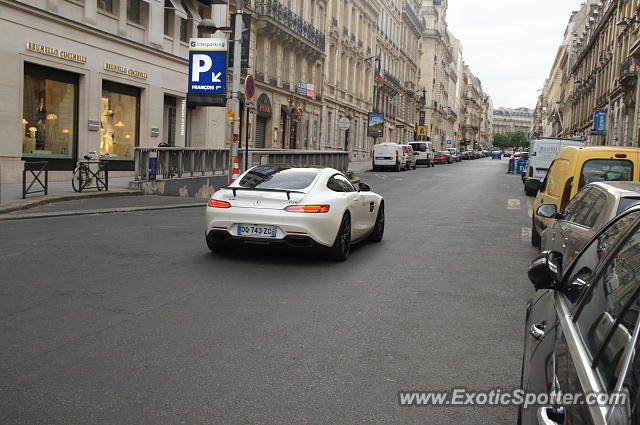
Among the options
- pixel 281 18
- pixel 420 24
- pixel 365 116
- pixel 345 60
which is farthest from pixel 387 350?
pixel 420 24

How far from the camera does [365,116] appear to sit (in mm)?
62344

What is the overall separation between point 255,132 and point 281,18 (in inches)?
268

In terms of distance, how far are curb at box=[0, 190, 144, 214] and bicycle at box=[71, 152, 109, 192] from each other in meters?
0.53

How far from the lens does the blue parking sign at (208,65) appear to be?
832 inches

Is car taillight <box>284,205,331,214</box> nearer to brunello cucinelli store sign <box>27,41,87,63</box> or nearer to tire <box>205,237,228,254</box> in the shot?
tire <box>205,237,228,254</box>

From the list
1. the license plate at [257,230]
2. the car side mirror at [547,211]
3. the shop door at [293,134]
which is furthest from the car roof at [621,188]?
the shop door at [293,134]

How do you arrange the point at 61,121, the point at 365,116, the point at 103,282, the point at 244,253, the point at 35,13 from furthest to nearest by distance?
1. the point at 365,116
2. the point at 61,121
3. the point at 35,13
4. the point at 244,253
5. the point at 103,282

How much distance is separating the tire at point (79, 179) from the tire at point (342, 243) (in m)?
10.2

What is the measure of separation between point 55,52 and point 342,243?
15480 mm

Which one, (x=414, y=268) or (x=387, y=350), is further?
(x=414, y=268)

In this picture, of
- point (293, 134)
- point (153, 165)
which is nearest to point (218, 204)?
point (153, 165)

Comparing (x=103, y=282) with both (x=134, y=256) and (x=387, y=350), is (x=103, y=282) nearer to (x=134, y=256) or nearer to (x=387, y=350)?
(x=134, y=256)

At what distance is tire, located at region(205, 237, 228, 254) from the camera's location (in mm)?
9459

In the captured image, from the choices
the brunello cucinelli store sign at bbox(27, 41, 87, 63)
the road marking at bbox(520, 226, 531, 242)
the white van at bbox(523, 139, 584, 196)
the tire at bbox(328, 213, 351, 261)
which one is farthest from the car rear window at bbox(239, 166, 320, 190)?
the white van at bbox(523, 139, 584, 196)
